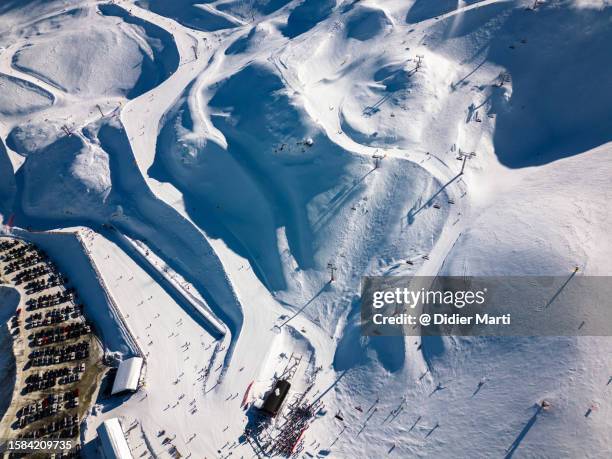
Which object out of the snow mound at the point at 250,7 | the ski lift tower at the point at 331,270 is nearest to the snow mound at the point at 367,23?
the snow mound at the point at 250,7

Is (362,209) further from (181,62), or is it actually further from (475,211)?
(181,62)

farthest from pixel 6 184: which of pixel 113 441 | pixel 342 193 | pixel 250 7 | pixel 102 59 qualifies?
pixel 250 7

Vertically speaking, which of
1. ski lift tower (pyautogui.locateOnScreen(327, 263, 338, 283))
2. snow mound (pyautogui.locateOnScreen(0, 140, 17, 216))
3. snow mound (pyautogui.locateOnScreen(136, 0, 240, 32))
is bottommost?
snow mound (pyautogui.locateOnScreen(0, 140, 17, 216))

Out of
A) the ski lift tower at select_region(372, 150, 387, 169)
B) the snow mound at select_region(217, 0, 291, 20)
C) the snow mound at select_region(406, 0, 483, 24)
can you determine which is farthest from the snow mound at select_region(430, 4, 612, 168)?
the snow mound at select_region(217, 0, 291, 20)

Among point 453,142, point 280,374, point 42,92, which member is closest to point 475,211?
point 453,142

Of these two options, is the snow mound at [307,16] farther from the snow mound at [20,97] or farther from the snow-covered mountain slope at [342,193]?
the snow mound at [20,97]

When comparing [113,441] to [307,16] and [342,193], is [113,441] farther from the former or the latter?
[307,16]

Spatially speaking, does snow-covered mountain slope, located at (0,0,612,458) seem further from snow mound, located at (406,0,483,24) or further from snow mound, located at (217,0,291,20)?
snow mound, located at (217,0,291,20)
